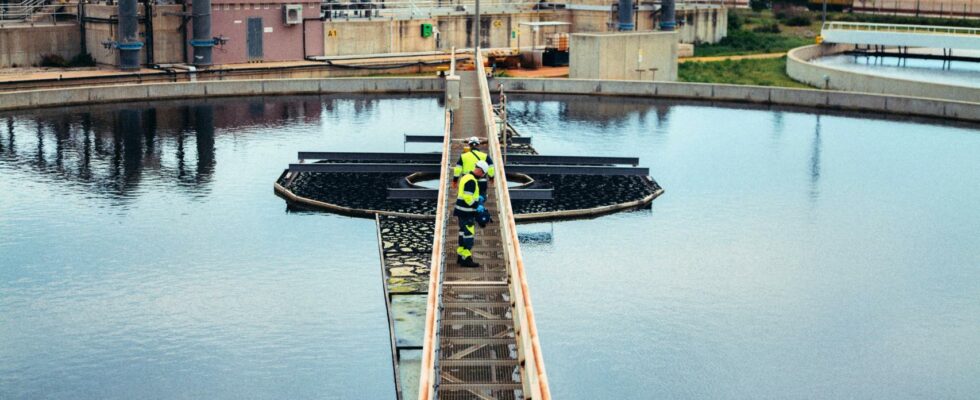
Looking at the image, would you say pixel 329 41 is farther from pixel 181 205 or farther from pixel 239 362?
pixel 239 362

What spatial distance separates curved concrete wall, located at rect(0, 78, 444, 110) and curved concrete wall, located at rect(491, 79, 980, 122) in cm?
444

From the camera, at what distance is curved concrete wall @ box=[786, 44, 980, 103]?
165 ft

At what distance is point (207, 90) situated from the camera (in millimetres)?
52500

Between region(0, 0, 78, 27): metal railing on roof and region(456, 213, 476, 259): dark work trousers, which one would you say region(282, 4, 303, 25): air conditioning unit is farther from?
region(456, 213, 476, 259): dark work trousers

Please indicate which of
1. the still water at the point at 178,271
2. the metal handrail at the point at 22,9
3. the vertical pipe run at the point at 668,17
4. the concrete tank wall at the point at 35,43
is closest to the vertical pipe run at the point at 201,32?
the concrete tank wall at the point at 35,43

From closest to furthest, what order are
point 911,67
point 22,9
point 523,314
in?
point 523,314, point 22,9, point 911,67

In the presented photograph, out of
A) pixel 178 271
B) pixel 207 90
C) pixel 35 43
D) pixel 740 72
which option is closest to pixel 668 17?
pixel 740 72

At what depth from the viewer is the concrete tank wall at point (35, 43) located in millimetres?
55750

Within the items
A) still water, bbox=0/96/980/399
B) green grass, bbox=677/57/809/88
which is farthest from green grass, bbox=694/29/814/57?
still water, bbox=0/96/980/399

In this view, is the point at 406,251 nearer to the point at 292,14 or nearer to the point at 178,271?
the point at 178,271

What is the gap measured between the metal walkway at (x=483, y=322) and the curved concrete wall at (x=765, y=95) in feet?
91.6

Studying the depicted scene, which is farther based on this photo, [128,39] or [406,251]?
[128,39]

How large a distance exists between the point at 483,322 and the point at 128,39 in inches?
1544

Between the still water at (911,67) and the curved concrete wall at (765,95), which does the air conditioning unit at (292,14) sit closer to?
the curved concrete wall at (765,95)
